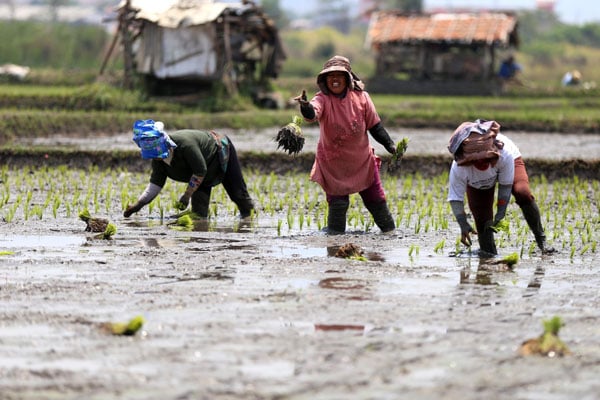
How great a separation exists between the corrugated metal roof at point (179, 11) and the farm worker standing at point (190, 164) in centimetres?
1105

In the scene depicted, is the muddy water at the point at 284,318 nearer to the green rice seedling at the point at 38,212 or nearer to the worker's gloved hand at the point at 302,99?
the green rice seedling at the point at 38,212

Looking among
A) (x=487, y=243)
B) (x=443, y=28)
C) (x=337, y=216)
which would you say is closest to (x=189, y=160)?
(x=337, y=216)

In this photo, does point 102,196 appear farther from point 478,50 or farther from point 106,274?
point 478,50

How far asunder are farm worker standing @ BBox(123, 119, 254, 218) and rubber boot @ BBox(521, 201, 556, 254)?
2.50 metres

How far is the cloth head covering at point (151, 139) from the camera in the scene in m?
8.16

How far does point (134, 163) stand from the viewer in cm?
1331

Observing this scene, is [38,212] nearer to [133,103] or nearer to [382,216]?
[382,216]

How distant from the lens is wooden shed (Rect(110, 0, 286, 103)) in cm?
2016

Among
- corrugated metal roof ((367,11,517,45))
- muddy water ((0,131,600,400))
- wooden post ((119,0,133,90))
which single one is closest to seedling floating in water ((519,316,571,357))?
muddy water ((0,131,600,400))

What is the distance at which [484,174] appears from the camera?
7.09 metres

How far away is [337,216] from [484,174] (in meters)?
1.59

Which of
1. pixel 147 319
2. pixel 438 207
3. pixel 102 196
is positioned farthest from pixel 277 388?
pixel 102 196

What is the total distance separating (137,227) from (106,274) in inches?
86.7

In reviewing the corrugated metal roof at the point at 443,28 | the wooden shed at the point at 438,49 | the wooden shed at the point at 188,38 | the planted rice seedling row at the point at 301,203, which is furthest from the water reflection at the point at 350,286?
the corrugated metal roof at the point at 443,28
